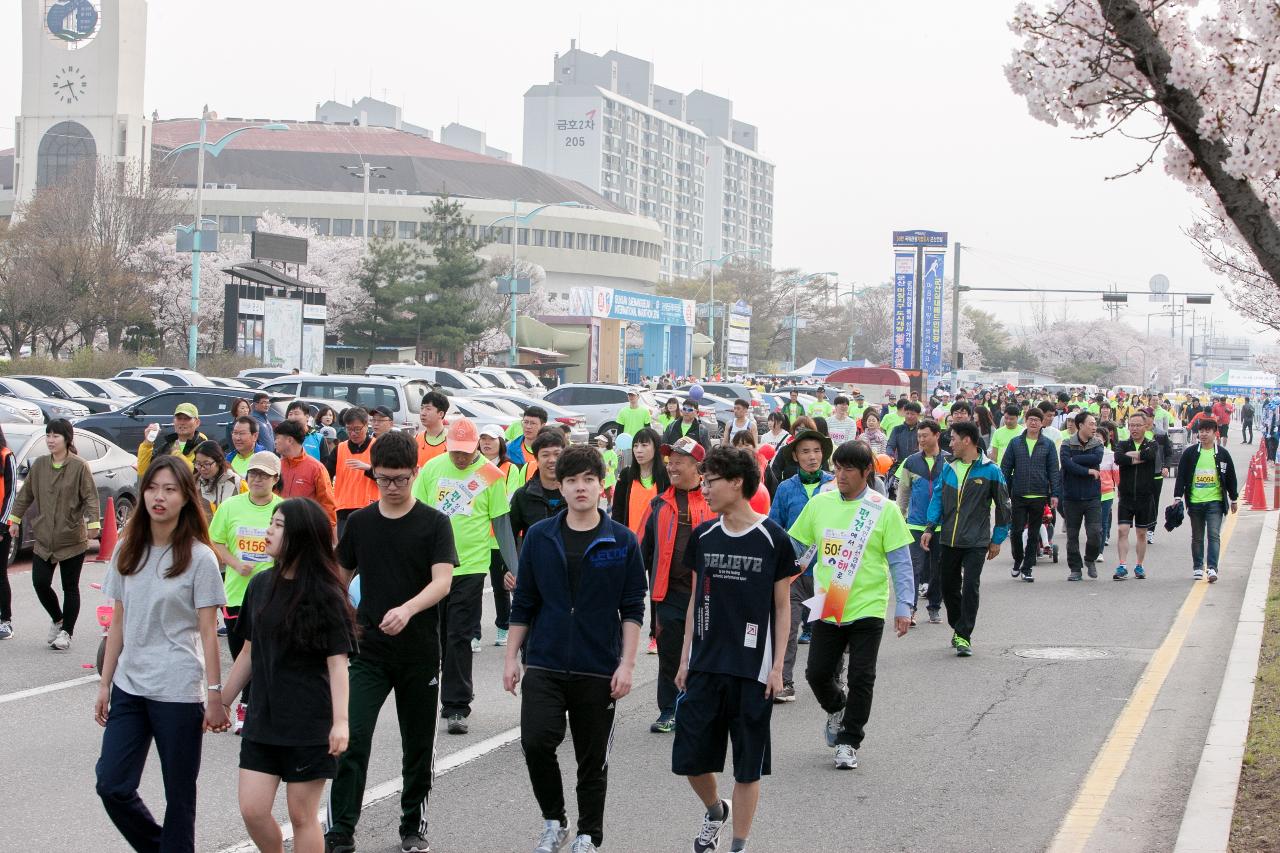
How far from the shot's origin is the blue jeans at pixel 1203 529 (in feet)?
50.3

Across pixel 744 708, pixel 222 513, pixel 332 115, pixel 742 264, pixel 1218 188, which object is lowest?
pixel 744 708

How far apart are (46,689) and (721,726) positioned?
209 inches

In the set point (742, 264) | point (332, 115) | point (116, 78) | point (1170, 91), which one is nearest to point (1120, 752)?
point (1170, 91)

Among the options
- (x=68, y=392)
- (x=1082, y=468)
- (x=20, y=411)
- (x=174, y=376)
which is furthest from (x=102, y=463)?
(x=174, y=376)

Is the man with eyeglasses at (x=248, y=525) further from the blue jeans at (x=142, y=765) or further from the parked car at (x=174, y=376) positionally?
the parked car at (x=174, y=376)

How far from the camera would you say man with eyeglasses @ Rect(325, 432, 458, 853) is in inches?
234

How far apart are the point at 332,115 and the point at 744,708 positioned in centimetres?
20203

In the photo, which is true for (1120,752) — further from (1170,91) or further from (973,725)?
(1170,91)

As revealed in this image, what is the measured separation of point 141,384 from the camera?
36.4 metres

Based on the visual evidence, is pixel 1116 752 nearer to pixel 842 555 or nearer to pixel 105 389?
pixel 842 555

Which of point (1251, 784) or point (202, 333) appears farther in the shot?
point (202, 333)

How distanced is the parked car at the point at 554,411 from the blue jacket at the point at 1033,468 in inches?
649

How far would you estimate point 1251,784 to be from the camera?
7.13 m

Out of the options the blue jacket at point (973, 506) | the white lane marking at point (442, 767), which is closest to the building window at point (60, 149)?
the blue jacket at point (973, 506)
